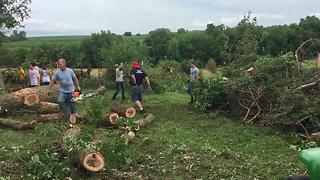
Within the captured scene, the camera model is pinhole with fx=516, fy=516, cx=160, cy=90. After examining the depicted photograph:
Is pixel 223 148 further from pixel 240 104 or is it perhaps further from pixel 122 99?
pixel 122 99

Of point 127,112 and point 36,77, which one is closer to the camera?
point 127,112

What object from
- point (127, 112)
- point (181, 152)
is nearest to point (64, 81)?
point (127, 112)

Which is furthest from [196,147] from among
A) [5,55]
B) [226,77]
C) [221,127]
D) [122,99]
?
[5,55]

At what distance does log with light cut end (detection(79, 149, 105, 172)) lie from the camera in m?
7.83

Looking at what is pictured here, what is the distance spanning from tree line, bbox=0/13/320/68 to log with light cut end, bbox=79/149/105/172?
17.3 m

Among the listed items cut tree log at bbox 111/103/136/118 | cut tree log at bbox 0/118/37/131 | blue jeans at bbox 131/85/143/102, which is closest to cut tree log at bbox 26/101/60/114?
cut tree log at bbox 111/103/136/118

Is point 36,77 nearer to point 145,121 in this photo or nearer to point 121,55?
point 145,121

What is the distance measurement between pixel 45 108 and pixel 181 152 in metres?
6.60

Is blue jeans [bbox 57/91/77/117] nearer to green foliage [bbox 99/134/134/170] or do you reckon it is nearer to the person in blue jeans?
the person in blue jeans

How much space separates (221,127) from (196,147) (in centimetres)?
292

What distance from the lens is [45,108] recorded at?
14.8m

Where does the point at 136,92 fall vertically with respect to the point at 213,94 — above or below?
below

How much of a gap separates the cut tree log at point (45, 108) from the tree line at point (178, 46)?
12124 mm

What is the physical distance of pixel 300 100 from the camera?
39.4ft
